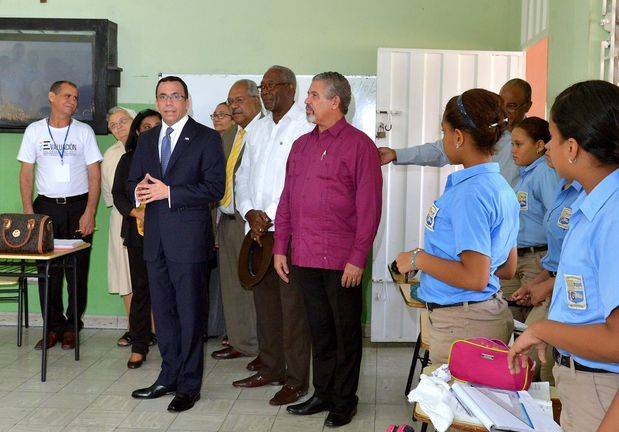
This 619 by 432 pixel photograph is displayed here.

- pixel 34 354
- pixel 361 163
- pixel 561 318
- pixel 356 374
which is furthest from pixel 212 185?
pixel 561 318

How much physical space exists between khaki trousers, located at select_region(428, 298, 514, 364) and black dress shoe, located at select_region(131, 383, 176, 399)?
201 cm

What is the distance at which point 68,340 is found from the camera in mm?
5199

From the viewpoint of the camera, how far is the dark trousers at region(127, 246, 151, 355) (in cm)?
488

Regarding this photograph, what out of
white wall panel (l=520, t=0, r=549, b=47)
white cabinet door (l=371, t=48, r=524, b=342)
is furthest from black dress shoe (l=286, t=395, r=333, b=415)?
white wall panel (l=520, t=0, r=549, b=47)

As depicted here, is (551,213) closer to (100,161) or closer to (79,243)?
(79,243)

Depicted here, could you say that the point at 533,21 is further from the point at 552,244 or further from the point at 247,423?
the point at 247,423

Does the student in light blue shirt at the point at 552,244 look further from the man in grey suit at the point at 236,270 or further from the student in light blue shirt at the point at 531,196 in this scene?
the man in grey suit at the point at 236,270

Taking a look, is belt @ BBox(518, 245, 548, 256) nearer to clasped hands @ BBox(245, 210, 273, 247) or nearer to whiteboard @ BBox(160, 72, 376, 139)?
clasped hands @ BBox(245, 210, 273, 247)

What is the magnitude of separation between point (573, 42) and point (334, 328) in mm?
2110

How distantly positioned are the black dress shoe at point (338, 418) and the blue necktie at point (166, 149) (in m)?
1.56

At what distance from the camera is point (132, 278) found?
494cm

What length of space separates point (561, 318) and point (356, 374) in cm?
219

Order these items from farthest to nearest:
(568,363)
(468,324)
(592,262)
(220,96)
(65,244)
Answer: (220,96) → (65,244) → (468,324) → (568,363) → (592,262)

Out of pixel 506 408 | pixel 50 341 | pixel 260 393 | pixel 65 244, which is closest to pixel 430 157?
pixel 260 393
